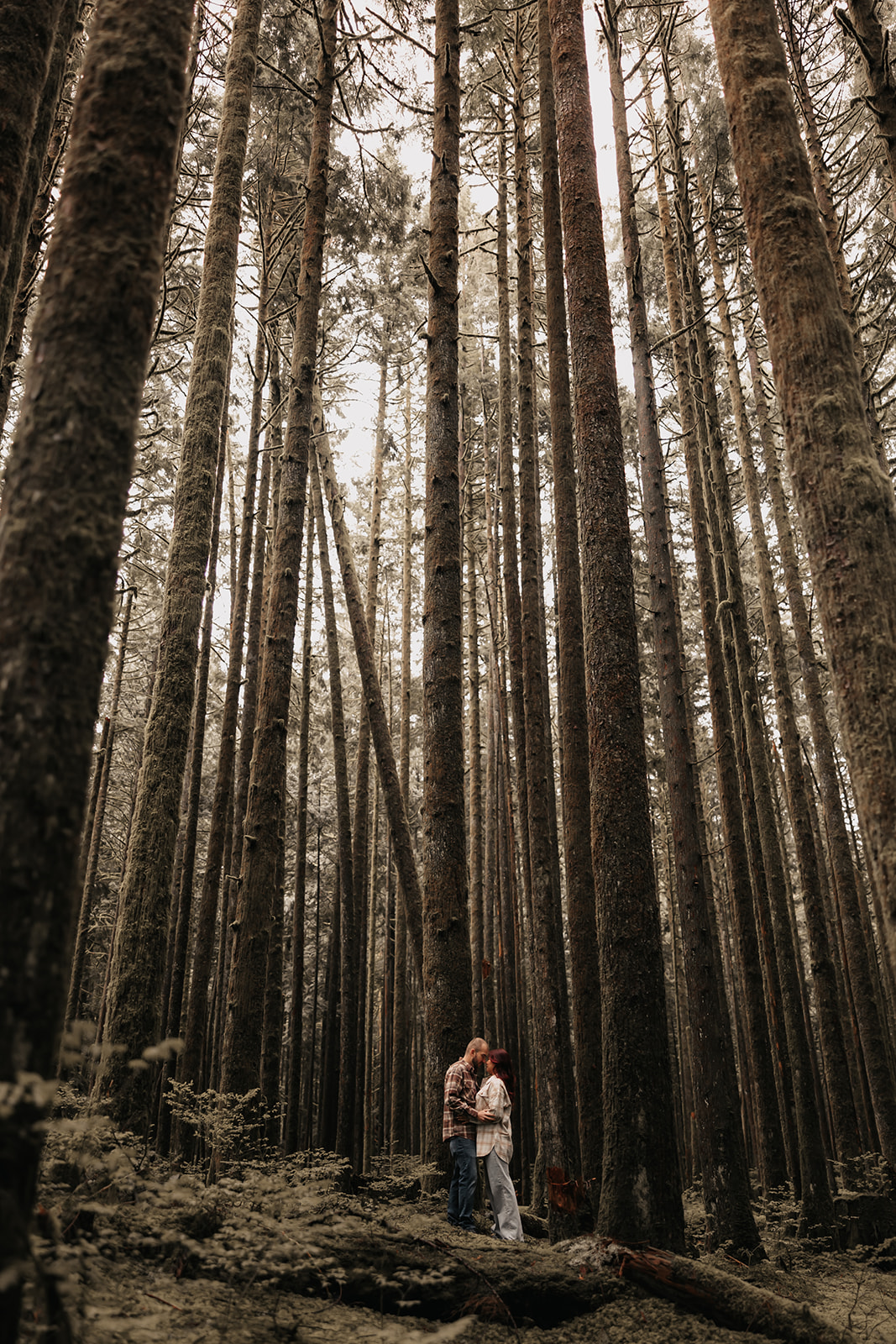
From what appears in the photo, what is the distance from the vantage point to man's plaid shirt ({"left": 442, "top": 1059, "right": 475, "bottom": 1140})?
557cm

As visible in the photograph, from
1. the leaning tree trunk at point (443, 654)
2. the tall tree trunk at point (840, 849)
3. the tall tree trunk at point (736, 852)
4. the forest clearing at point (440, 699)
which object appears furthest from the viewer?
the tall tree trunk at point (840, 849)

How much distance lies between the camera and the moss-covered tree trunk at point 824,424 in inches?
104

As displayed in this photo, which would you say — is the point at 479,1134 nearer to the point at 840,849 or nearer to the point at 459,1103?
the point at 459,1103

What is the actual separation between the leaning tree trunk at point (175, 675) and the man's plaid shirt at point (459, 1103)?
2219 mm

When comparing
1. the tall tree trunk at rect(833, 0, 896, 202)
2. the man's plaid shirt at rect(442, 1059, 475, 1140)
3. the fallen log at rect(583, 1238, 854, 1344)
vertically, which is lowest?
the fallen log at rect(583, 1238, 854, 1344)

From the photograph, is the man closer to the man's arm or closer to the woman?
the man's arm

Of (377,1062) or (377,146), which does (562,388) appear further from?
(377,1062)

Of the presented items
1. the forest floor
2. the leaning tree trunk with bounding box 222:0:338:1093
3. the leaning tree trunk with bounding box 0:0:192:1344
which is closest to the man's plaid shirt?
the forest floor

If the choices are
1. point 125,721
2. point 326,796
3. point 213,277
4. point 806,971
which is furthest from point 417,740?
point 213,277

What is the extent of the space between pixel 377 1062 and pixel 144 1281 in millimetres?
28690

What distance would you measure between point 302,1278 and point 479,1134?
3556mm

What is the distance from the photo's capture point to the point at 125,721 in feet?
80.5

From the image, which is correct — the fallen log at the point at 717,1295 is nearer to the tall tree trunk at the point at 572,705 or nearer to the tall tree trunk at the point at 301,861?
the tall tree trunk at the point at 572,705

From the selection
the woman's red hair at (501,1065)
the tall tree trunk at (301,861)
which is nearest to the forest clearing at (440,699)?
the tall tree trunk at (301,861)
